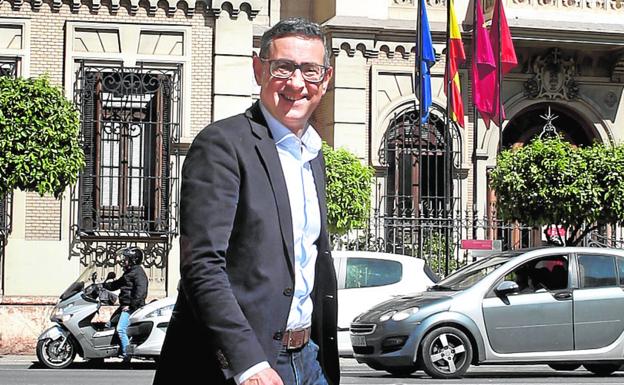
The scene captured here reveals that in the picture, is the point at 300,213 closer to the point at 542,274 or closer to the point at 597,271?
the point at 542,274

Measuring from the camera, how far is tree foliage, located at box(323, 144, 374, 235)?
23141mm

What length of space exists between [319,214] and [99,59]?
19.4 metres

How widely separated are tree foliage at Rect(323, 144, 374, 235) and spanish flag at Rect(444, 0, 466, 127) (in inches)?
115

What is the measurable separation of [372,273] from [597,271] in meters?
3.83

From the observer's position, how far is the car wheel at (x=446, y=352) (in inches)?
583

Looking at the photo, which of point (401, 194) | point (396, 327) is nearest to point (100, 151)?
point (401, 194)

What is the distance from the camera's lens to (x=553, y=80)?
27.7 meters

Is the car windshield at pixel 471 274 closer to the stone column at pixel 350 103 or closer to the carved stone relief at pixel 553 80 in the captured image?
the stone column at pixel 350 103

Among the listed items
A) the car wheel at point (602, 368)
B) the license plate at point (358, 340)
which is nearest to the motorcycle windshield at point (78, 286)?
the license plate at point (358, 340)

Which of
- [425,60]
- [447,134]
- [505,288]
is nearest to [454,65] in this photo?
[425,60]

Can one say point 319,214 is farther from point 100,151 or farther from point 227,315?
point 100,151

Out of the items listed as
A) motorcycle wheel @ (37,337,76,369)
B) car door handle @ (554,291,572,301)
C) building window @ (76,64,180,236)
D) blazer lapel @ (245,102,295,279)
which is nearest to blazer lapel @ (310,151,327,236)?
blazer lapel @ (245,102,295,279)

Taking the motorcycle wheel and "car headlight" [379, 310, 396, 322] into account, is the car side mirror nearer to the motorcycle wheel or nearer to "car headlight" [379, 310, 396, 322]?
"car headlight" [379, 310, 396, 322]

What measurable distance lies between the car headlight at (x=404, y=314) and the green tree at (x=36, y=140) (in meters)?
6.91
